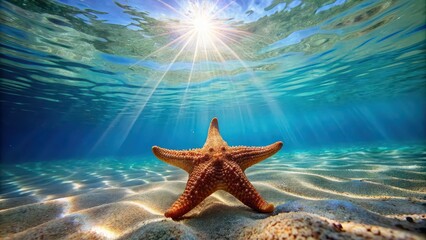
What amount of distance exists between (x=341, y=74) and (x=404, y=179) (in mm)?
18549

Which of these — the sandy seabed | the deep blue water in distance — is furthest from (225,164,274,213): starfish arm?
the deep blue water in distance

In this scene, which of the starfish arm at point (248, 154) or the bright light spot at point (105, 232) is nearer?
the bright light spot at point (105, 232)

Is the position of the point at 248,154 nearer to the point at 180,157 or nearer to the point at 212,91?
the point at 180,157

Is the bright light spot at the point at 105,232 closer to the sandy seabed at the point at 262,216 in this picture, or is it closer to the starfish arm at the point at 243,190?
the sandy seabed at the point at 262,216

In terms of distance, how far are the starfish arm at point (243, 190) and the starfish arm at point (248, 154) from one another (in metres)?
0.32

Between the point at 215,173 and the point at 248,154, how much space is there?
710 mm

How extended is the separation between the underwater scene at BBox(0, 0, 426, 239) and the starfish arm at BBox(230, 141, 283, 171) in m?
0.02

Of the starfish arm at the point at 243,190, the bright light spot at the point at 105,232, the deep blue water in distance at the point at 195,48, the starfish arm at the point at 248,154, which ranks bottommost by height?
the bright light spot at the point at 105,232

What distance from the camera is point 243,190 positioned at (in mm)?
2477

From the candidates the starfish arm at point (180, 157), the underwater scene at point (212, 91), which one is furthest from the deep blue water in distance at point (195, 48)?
the starfish arm at point (180, 157)

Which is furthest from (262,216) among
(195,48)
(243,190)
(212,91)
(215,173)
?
(212,91)

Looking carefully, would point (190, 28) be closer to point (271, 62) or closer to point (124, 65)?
point (124, 65)

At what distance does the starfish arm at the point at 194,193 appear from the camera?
7.54ft

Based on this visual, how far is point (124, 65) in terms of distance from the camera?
45.3ft
